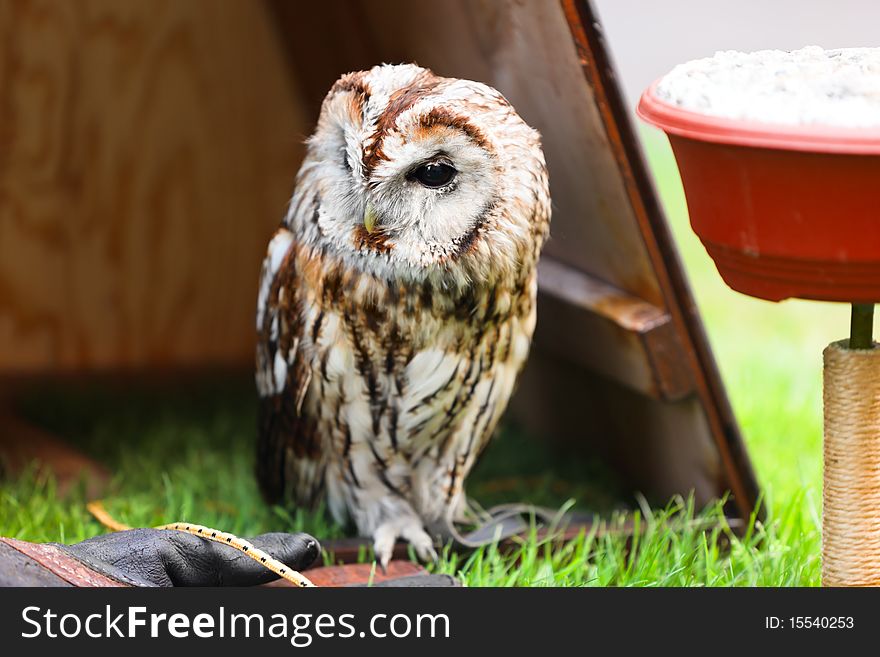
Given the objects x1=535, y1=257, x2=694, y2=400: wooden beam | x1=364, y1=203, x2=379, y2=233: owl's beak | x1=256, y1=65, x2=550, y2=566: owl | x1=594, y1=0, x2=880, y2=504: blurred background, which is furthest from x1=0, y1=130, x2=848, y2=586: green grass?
x1=364, y1=203, x2=379, y2=233: owl's beak

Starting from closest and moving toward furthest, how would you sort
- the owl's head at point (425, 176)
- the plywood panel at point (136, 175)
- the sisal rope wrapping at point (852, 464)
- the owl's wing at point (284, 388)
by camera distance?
the sisal rope wrapping at point (852, 464) < the owl's head at point (425, 176) < the owl's wing at point (284, 388) < the plywood panel at point (136, 175)

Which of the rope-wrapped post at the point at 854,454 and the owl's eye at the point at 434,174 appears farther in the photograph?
the owl's eye at the point at 434,174

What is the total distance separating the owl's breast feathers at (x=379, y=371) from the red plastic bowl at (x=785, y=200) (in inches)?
20.5

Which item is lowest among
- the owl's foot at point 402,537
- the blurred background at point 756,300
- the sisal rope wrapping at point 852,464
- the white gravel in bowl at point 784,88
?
the blurred background at point 756,300

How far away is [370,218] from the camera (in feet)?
6.44

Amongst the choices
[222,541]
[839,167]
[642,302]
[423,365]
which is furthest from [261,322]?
[839,167]

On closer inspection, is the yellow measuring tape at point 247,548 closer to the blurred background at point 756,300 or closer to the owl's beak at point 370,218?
the owl's beak at point 370,218

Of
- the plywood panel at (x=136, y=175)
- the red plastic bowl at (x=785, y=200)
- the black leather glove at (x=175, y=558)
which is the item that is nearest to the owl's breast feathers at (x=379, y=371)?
the black leather glove at (x=175, y=558)

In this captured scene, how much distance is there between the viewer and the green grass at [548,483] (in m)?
2.31

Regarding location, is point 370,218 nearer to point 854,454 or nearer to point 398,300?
point 398,300

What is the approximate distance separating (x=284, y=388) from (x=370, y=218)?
547 mm

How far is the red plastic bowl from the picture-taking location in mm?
1516

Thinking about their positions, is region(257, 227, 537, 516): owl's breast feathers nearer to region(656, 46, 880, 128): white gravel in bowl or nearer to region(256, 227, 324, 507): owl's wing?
region(256, 227, 324, 507): owl's wing
